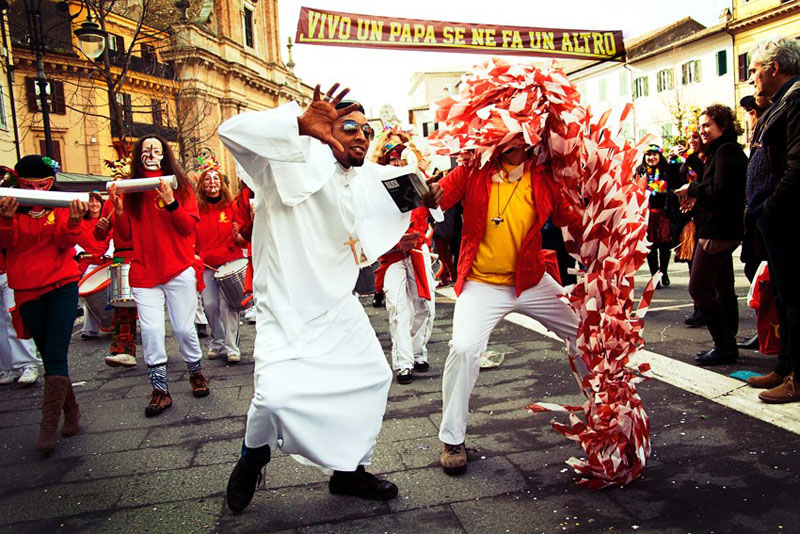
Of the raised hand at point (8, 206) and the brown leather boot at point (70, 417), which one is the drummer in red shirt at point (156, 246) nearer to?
the brown leather boot at point (70, 417)

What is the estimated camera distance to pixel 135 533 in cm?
313

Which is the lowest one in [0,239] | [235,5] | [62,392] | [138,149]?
[62,392]

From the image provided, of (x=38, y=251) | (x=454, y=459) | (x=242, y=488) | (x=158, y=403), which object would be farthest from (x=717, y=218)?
(x=38, y=251)

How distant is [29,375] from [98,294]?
1.84m

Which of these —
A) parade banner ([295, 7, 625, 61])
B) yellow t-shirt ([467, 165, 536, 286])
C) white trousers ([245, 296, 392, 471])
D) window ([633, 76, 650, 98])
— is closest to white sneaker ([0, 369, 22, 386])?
parade banner ([295, 7, 625, 61])

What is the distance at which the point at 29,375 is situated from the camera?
21.6ft

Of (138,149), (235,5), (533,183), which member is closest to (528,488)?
(533,183)

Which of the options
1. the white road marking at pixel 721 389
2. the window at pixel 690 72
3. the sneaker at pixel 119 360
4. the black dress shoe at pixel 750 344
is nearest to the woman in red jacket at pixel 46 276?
the sneaker at pixel 119 360

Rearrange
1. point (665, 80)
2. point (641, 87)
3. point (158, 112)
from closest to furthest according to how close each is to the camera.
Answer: point (158, 112) < point (665, 80) < point (641, 87)

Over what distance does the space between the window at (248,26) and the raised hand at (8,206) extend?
50.1 m

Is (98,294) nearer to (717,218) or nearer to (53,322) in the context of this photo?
(53,322)

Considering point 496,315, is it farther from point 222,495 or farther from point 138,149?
point 138,149

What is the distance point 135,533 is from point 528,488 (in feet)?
6.63

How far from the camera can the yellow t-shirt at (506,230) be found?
12.5 ft
